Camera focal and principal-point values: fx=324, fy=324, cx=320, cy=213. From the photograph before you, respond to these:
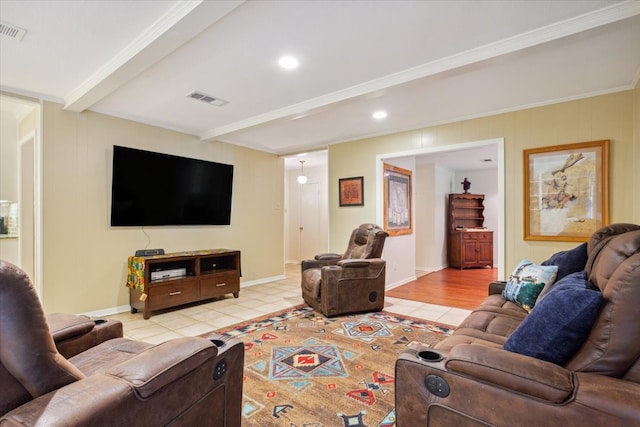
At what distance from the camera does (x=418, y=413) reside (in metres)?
1.27

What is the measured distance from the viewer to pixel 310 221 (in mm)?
8047

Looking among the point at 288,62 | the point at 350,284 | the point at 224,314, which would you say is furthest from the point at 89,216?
the point at 350,284

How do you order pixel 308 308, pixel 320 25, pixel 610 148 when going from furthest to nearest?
pixel 308 308 < pixel 610 148 < pixel 320 25

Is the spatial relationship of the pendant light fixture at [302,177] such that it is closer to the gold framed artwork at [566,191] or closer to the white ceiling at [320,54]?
the white ceiling at [320,54]

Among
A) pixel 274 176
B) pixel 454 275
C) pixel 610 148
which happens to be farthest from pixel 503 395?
pixel 454 275

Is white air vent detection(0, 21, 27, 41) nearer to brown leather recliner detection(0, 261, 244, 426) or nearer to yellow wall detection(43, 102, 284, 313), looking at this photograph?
yellow wall detection(43, 102, 284, 313)

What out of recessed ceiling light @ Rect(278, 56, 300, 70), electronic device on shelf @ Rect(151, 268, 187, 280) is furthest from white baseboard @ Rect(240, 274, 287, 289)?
recessed ceiling light @ Rect(278, 56, 300, 70)

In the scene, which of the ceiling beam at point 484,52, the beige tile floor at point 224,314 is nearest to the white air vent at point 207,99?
the ceiling beam at point 484,52

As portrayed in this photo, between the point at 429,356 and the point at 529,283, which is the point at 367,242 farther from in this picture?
the point at 429,356

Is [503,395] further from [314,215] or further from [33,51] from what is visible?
[314,215]

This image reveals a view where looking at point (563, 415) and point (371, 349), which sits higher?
point (563, 415)

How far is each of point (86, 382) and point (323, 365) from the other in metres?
1.74

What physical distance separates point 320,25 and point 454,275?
219 inches

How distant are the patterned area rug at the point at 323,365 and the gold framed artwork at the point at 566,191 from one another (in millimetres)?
1562
